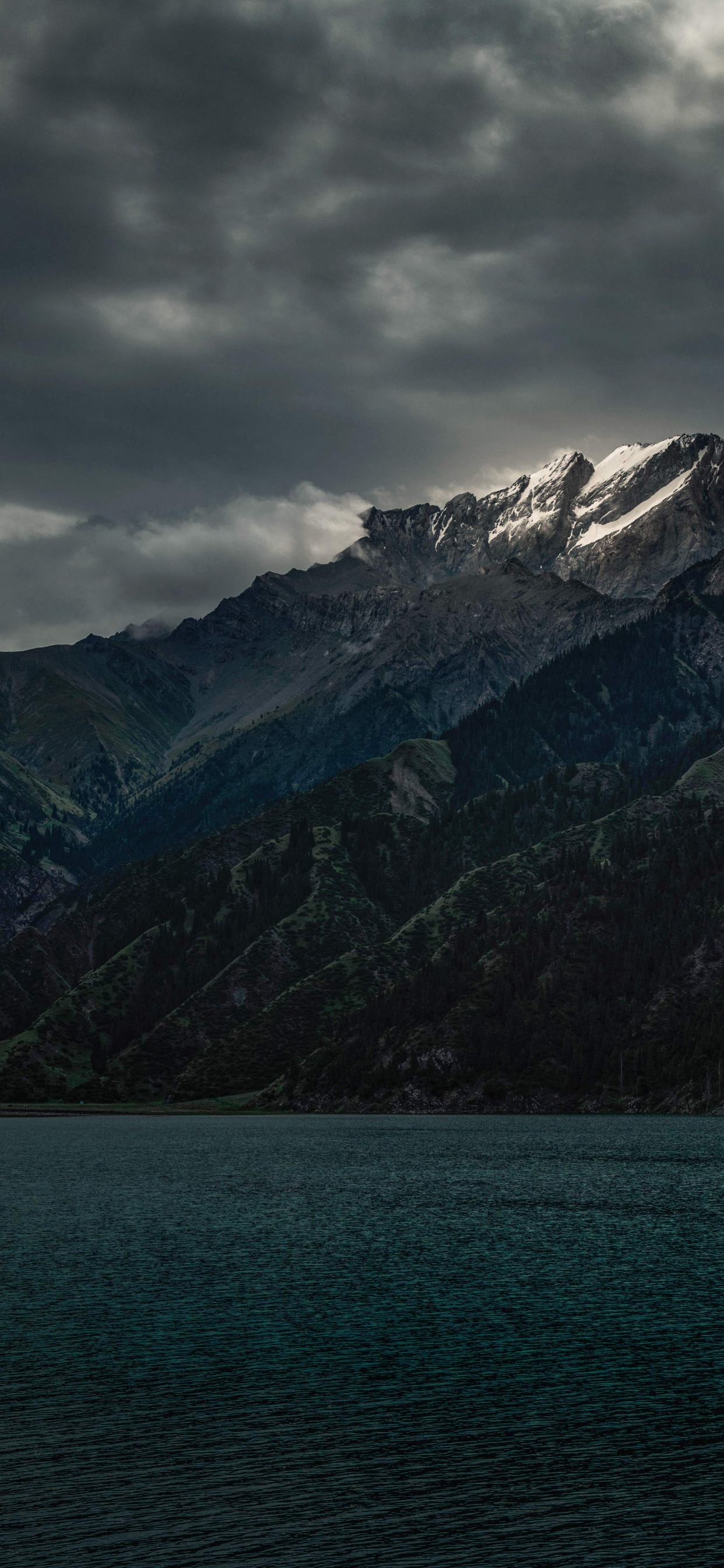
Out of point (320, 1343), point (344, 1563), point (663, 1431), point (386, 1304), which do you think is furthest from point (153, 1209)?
point (344, 1563)

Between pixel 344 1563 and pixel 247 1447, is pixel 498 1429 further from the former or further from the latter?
pixel 344 1563

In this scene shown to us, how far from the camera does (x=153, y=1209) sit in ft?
496

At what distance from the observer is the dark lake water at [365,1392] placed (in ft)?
151

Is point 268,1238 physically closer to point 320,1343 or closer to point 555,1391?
point 320,1343

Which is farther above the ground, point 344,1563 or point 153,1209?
point 344,1563

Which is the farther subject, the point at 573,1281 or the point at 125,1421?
the point at 573,1281

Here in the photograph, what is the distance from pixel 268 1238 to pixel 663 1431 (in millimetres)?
71095

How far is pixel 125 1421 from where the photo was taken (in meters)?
61.6

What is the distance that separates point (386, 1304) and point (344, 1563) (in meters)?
49.1

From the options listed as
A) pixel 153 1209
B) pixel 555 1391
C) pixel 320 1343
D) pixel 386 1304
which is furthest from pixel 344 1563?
pixel 153 1209

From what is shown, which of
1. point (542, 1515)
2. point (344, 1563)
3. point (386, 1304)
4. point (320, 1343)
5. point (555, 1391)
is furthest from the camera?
point (386, 1304)

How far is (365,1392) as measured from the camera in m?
66.6

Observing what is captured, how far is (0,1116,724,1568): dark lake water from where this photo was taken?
45906 mm

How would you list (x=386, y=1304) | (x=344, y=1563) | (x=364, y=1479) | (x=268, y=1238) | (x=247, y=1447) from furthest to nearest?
(x=268, y=1238) → (x=386, y=1304) → (x=247, y=1447) → (x=364, y=1479) → (x=344, y=1563)
